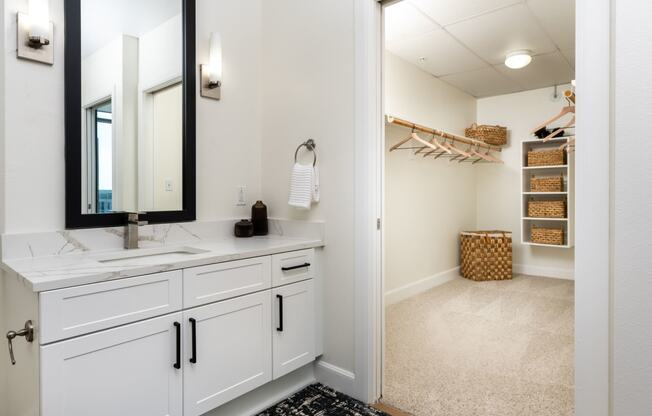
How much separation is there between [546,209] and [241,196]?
148 inches

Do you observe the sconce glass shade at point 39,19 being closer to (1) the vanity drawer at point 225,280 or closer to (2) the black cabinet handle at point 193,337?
(1) the vanity drawer at point 225,280

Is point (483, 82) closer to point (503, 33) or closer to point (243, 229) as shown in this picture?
point (503, 33)

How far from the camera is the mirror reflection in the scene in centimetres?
177

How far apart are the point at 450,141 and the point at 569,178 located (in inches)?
56.3

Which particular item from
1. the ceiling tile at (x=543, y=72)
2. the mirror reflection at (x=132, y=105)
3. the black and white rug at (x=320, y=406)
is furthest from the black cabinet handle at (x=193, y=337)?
the ceiling tile at (x=543, y=72)

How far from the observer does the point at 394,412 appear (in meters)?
1.88

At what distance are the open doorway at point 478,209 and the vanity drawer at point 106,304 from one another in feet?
4.23

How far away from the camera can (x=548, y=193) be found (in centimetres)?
439

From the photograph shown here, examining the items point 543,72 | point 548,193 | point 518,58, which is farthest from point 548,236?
point 518,58

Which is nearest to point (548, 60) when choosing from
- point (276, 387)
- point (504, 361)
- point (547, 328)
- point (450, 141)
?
point (450, 141)

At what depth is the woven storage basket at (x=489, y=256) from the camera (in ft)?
14.7

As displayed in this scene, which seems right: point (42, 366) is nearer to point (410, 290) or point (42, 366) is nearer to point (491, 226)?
point (410, 290)

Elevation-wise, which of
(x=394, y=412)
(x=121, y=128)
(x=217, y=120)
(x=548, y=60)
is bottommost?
(x=394, y=412)

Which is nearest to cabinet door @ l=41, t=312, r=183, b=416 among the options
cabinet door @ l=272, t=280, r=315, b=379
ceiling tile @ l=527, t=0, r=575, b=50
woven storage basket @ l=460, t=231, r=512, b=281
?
cabinet door @ l=272, t=280, r=315, b=379
